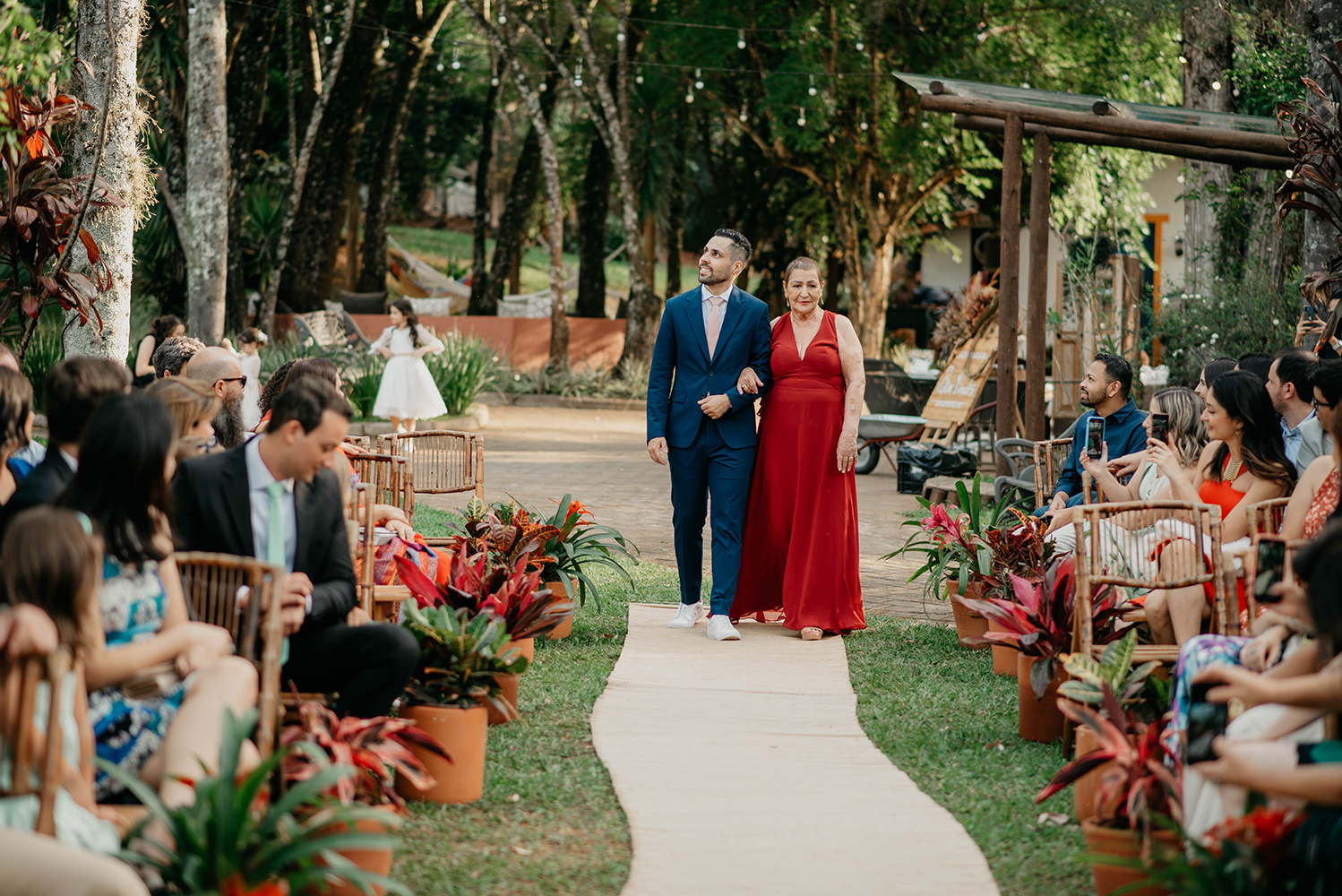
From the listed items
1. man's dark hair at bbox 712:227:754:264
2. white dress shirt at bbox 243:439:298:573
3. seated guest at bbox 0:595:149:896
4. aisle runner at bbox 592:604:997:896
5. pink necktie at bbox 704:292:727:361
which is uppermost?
man's dark hair at bbox 712:227:754:264

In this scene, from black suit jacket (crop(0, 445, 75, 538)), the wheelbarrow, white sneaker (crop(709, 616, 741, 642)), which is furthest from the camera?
the wheelbarrow

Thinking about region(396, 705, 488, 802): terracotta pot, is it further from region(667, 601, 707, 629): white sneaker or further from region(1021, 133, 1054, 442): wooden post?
region(1021, 133, 1054, 442): wooden post

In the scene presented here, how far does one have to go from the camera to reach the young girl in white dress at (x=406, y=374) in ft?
45.4

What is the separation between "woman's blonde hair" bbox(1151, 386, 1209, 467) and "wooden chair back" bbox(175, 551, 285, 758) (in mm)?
3622

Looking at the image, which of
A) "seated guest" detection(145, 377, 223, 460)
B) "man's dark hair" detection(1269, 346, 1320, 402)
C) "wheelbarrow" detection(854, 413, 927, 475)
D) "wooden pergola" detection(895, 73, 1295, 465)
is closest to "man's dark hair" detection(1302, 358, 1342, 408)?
"man's dark hair" detection(1269, 346, 1320, 402)

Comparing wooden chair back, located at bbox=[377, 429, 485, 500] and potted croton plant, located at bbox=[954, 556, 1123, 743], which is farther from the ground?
wooden chair back, located at bbox=[377, 429, 485, 500]

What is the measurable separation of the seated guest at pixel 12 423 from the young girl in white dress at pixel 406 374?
1007 cm

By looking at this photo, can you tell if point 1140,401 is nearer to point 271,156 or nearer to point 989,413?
point 989,413

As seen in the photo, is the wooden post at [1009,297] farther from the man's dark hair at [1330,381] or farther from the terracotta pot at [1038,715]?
the man's dark hair at [1330,381]

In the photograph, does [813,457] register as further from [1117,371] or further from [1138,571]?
[1138,571]

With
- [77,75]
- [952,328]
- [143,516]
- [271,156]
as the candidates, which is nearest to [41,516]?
[143,516]

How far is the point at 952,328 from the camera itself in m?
15.9

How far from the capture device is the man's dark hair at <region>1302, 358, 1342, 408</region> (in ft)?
12.8

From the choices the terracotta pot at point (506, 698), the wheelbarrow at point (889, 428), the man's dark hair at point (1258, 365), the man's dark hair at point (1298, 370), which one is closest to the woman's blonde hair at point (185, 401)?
the terracotta pot at point (506, 698)
